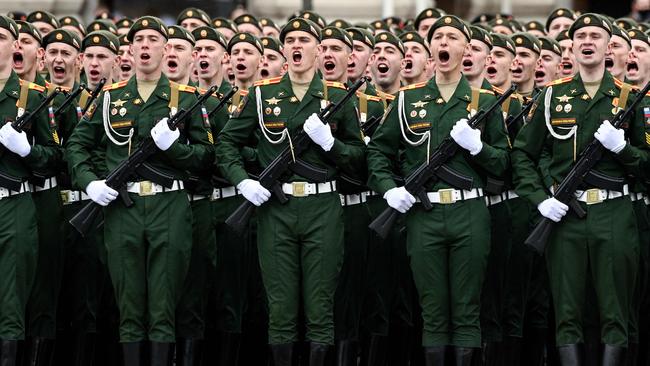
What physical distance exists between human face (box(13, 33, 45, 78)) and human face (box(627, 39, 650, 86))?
4603mm

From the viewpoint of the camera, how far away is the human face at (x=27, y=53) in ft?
47.4

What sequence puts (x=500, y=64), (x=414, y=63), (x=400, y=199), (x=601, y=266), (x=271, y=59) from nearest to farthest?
(x=601, y=266), (x=400, y=199), (x=500, y=64), (x=414, y=63), (x=271, y=59)

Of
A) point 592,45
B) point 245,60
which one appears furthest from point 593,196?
point 245,60

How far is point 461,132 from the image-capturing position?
42.1ft

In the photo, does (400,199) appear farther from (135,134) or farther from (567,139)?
(135,134)

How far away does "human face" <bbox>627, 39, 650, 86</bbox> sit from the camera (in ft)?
48.9

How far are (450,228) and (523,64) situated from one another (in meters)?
3.02

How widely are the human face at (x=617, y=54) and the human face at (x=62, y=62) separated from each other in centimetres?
431

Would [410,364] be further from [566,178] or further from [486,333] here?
[566,178]

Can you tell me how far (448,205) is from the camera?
12.9m

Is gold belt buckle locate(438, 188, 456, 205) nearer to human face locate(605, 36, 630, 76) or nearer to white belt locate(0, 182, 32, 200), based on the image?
human face locate(605, 36, 630, 76)

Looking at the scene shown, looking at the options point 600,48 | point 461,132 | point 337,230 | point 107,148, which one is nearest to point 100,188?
point 107,148

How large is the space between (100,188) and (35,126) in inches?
37.4

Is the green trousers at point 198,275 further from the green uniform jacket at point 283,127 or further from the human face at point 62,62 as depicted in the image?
the human face at point 62,62
